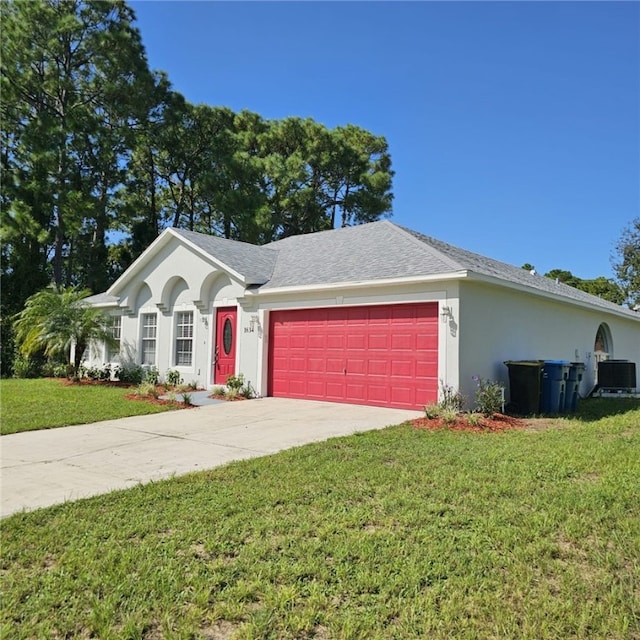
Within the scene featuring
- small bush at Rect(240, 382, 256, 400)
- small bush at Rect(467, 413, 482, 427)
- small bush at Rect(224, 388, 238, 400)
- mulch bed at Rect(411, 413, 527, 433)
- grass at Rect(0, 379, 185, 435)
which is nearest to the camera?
mulch bed at Rect(411, 413, 527, 433)

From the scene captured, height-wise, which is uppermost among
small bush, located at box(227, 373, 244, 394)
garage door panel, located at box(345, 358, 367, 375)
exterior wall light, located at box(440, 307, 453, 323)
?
exterior wall light, located at box(440, 307, 453, 323)

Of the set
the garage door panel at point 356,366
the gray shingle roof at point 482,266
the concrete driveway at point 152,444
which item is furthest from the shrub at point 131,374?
the gray shingle roof at point 482,266

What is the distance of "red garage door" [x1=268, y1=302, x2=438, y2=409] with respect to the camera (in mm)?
11312

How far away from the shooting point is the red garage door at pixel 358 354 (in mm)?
11312

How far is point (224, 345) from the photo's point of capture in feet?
49.5

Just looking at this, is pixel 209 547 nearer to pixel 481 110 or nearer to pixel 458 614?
pixel 458 614

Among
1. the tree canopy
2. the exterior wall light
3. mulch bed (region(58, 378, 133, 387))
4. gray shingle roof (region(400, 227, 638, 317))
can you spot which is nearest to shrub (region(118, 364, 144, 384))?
mulch bed (region(58, 378, 133, 387))

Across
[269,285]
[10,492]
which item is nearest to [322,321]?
[269,285]

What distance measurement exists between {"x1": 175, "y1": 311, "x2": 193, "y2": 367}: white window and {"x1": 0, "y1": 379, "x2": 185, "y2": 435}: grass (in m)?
1.97

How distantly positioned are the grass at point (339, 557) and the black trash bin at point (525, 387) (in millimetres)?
5240

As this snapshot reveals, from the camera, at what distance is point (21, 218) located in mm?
24484

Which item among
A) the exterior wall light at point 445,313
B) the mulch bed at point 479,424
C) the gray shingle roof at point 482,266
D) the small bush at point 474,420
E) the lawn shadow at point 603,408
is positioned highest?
the gray shingle roof at point 482,266

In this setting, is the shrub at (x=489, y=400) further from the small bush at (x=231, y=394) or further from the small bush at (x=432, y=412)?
the small bush at (x=231, y=394)

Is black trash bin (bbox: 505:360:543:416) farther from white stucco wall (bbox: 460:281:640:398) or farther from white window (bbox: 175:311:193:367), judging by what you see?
white window (bbox: 175:311:193:367)
